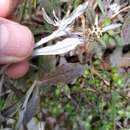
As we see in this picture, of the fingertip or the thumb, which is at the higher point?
the thumb

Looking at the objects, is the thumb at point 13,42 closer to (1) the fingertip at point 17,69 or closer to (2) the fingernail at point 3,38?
(2) the fingernail at point 3,38

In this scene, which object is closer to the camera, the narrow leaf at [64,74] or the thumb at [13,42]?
the thumb at [13,42]

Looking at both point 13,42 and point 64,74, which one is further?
point 64,74

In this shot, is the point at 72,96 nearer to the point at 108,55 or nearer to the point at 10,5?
the point at 108,55

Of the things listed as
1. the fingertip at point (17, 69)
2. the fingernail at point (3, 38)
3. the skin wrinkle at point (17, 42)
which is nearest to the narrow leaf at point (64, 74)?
the fingertip at point (17, 69)

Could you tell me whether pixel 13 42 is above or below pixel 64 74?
above

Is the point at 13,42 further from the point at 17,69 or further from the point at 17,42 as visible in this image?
the point at 17,69

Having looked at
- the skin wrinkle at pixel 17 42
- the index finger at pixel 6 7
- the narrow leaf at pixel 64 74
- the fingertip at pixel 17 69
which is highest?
the index finger at pixel 6 7

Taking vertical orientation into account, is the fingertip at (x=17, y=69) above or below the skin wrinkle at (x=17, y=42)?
below

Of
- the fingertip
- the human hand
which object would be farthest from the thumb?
the fingertip

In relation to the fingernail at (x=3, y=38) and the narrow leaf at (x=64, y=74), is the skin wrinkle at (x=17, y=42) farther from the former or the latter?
the narrow leaf at (x=64, y=74)

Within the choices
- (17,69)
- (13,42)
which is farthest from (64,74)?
(13,42)

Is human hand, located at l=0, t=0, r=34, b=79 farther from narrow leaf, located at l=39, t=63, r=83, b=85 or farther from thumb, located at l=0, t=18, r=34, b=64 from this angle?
narrow leaf, located at l=39, t=63, r=83, b=85
